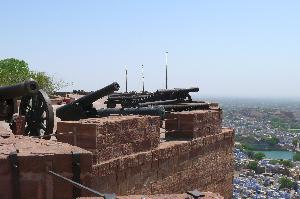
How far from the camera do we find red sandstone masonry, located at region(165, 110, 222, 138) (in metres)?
A: 8.09

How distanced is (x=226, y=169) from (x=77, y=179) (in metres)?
6.02

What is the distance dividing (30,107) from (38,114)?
1.20 feet

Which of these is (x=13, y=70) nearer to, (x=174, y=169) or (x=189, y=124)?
(x=189, y=124)

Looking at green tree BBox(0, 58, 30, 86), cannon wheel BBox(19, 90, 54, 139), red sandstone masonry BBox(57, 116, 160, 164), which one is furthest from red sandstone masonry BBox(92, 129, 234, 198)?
green tree BBox(0, 58, 30, 86)

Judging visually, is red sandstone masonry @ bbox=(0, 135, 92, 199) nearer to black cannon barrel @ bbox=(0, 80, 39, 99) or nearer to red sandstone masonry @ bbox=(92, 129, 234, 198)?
red sandstone masonry @ bbox=(92, 129, 234, 198)

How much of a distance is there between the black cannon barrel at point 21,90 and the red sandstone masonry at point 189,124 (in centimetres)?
261

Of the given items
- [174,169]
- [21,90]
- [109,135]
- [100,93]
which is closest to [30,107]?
[21,90]

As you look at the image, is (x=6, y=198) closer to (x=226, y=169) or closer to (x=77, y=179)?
(x=77, y=179)

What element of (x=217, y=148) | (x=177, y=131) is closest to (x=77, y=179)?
(x=177, y=131)

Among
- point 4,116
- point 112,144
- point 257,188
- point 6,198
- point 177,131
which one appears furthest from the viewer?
point 257,188

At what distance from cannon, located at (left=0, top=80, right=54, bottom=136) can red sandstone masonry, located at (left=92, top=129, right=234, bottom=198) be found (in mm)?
2697

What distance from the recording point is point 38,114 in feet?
30.9

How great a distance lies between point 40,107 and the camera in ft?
31.1

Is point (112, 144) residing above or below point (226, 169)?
above
